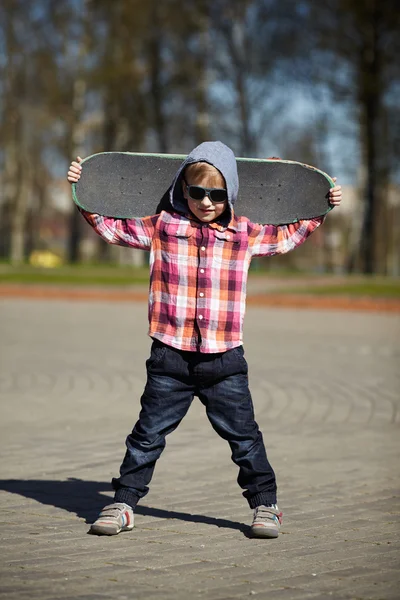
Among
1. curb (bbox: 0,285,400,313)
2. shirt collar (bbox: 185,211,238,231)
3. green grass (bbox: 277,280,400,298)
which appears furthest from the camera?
green grass (bbox: 277,280,400,298)

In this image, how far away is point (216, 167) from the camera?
4.62 m

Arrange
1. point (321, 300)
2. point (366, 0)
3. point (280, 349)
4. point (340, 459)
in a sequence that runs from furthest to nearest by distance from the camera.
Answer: point (366, 0) → point (321, 300) → point (280, 349) → point (340, 459)

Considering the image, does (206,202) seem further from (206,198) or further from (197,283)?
(197,283)

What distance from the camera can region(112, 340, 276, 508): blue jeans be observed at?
4723 millimetres

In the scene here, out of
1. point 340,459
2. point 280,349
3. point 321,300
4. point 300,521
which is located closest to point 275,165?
point 300,521

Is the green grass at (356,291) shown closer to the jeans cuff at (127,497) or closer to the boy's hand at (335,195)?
the boy's hand at (335,195)

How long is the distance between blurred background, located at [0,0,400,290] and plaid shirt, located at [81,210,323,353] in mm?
23536

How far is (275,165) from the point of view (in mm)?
4980

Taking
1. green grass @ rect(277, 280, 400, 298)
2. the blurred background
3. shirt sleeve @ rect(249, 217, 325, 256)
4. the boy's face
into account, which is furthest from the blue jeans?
the blurred background

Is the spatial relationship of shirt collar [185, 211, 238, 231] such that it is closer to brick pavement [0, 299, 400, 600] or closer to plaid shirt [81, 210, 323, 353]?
plaid shirt [81, 210, 323, 353]

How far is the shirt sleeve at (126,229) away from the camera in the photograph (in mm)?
4848

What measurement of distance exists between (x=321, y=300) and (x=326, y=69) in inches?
610

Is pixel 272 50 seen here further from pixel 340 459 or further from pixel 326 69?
pixel 340 459

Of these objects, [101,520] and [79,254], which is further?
[79,254]
